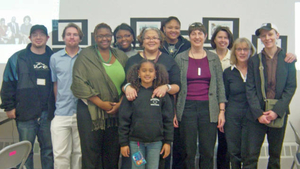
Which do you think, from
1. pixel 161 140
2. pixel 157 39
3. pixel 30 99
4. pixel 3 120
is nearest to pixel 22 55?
pixel 30 99

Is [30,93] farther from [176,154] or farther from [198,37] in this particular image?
[198,37]

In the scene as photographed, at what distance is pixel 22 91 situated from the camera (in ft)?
8.02

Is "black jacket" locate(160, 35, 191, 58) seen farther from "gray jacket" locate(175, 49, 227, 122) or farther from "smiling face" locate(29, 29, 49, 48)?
"smiling face" locate(29, 29, 49, 48)

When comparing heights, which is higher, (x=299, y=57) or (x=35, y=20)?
(x=35, y=20)

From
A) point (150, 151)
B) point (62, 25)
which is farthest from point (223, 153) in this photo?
point (62, 25)

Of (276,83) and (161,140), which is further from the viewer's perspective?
(276,83)

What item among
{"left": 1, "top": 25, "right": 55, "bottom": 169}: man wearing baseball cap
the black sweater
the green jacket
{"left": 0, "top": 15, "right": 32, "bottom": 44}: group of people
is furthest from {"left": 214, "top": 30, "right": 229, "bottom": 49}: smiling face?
{"left": 0, "top": 15, "right": 32, "bottom": 44}: group of people

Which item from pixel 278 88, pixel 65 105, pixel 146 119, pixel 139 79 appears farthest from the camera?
pixel 65 105

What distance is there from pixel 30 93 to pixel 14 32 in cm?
146

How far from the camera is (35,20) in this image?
3398 millimetres

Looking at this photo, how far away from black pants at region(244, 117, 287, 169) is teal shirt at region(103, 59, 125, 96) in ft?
3.97

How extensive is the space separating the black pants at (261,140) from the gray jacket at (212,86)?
337 mm

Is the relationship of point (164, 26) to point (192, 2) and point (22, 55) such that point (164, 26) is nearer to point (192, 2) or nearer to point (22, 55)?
point (192, 2)

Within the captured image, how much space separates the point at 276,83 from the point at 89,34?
2.41m
